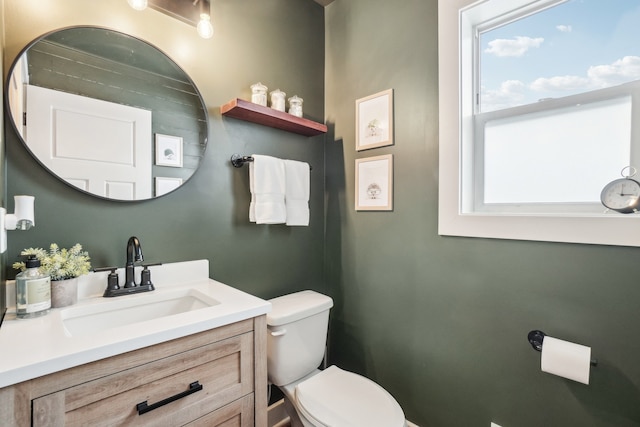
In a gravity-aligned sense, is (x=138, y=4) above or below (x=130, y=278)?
A: above

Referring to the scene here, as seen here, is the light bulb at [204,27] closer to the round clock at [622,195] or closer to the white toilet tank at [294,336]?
the white toilet tank at [294,336]

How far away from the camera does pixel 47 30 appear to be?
1.03 meters

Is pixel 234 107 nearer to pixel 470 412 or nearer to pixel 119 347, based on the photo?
pixel 119 347

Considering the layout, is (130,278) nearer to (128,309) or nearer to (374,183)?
(128,309)

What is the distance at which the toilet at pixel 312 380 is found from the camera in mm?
1114

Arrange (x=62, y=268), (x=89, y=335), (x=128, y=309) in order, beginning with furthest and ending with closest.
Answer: (x=128, y=309)
(x=62, y=268)
(x=89, y=335)

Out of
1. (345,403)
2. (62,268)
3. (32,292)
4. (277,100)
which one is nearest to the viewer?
(32,292)

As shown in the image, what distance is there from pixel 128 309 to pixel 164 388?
406 millimetres

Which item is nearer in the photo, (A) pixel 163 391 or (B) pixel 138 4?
(A) pixel 163 391

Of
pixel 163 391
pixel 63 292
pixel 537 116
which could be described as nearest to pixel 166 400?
pixel 163 391

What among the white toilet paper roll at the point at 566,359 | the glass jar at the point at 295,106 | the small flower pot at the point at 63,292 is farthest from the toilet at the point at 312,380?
the glass jar at the point at 295,106

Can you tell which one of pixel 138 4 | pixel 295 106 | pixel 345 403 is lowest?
pixel 345 403

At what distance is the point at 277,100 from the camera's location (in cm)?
158

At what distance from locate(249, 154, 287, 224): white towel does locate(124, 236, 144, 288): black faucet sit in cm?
53
